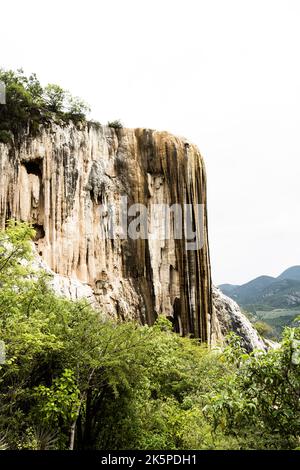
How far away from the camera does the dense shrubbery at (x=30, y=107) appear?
70.6 ft

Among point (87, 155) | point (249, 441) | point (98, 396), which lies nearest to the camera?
point (249, 441)

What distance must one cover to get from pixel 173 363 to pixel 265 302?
193 metres

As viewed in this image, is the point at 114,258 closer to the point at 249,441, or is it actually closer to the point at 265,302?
the point at 249,441

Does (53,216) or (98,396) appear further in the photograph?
(53,216)

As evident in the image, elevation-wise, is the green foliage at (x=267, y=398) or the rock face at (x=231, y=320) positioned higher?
the green foliage at (x=267, y=398)

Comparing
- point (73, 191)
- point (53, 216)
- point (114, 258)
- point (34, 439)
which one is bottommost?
point (34, 439)

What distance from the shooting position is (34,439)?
8.67m

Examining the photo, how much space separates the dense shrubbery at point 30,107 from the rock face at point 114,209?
70cm

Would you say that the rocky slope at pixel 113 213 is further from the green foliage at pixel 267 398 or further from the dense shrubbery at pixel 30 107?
→ the green foliage at pixel 267 398

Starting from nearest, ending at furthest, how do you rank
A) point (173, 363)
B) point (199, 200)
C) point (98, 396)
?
point (98, 396)
point (173, 363)
point (199, 200)

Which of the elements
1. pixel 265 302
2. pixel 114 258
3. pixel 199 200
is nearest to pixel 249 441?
pixel 114 258

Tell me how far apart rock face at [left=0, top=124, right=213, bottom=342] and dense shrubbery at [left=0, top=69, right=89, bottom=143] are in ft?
2.30

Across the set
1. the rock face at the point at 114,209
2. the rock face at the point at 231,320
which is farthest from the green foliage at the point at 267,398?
the rock face at the point at 231,320

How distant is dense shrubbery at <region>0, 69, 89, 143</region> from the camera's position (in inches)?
848
